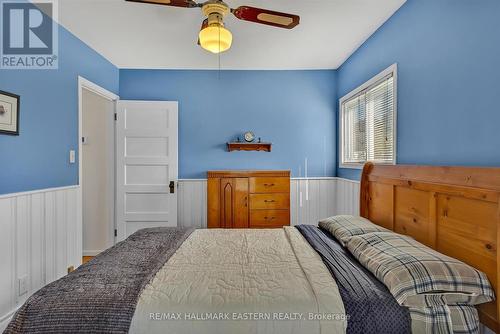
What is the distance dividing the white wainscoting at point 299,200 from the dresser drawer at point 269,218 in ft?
1.48

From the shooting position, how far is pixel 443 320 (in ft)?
3.67

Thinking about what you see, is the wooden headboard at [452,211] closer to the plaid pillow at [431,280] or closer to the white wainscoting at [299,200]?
the plaid pillow at [431,280]

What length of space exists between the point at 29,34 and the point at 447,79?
127 inches

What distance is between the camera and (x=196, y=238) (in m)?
2.10

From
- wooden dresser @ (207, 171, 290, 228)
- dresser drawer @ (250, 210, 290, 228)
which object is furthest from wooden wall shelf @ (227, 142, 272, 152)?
dresser drawer @ (250, 210, 290, 228)

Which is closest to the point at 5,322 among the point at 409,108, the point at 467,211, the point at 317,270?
the point at 317,270

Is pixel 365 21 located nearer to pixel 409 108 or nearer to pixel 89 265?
pixel 409 108

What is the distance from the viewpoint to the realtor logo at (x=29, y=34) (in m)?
2.05

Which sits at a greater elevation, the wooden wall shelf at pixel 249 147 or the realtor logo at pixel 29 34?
the realtor logo at pixel 29 34

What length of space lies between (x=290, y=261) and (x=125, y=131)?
2.90 m

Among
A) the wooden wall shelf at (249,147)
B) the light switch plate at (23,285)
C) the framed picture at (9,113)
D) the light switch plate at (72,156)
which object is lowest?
the light switch plate at (23,285)

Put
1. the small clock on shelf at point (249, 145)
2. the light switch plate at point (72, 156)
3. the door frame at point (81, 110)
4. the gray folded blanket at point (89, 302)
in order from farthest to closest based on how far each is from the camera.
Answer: the small clock on shelf at point (249, 145) → the door frame at point (81, 110) → the light switch plate at point (72, 156) → the gray folded blanket at point (89, 302)

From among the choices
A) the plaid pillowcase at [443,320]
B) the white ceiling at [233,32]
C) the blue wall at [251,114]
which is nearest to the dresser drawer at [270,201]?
the blue wall at [251,114]

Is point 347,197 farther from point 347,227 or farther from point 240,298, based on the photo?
point 240,298
